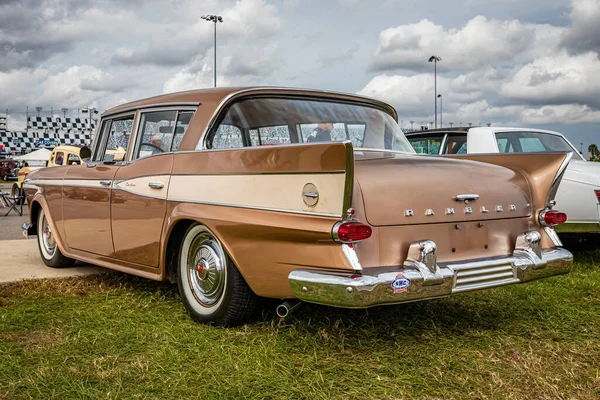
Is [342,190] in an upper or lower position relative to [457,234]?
upper

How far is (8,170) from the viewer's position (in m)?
37.1

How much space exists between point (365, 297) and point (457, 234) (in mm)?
813

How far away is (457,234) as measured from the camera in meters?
3.49

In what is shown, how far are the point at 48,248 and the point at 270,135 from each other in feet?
11.1

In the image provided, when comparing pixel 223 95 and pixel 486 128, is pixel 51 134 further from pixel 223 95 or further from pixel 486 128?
pixel 223 95

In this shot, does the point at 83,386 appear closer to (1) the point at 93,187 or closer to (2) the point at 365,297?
(2) the point at 365,297

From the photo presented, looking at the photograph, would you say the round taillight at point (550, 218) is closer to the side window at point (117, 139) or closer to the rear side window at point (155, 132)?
the rear side window at point (155, 132)

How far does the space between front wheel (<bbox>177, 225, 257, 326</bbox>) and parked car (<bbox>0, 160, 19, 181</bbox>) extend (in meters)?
35.7

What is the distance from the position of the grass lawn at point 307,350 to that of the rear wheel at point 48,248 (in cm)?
117

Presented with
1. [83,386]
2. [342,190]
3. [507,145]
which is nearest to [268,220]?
[342,190]

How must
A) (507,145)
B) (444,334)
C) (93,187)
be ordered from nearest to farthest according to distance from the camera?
1. (444,334)
2. (93,187)
3. (507,145)

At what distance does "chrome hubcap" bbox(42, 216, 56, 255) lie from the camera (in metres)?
6.14

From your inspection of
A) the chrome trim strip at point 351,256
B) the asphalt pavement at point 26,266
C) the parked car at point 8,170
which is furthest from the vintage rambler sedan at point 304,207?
the parked car at point 8,170

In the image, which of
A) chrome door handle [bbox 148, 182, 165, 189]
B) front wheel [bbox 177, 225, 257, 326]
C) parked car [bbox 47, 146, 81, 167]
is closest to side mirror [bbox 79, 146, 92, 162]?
chrome door handle [bbox 148, 182, 165, 189]
